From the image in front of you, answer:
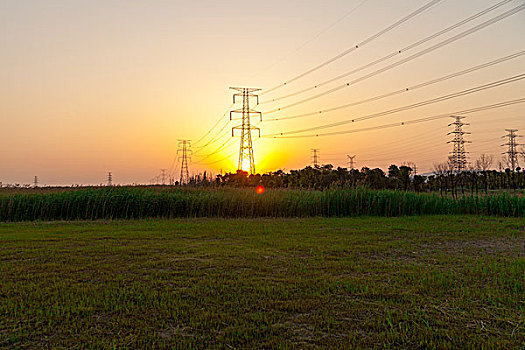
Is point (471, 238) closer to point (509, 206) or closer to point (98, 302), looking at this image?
point (509, 206)

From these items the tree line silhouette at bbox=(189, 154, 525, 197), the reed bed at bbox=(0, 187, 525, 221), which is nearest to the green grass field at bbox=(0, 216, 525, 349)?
the reed bed at bbox=(0, 187, 525, 221)

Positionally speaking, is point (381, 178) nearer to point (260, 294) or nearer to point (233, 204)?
point (233, 204)

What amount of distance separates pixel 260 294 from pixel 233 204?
37.6ft

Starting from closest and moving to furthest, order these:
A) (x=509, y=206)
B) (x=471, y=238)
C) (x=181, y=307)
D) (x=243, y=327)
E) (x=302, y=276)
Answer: (x=243, y=327) → (x=181, y=307) → (x=302, y=276) → (x=471, y=238) → (x=509, y=206)

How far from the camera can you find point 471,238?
10.2 metres

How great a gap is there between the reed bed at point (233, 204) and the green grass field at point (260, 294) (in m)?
6.26

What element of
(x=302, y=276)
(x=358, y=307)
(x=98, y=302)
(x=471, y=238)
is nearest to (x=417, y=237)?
(x=471, y=238)

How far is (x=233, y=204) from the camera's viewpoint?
53.7 feet

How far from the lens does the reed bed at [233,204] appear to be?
50.5 feet

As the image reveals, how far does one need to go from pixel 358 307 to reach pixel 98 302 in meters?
2.78

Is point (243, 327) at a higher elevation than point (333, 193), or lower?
lower

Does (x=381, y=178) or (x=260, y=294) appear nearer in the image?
(x=260, y=294)

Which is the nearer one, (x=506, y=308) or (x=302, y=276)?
(x=506, y=308)

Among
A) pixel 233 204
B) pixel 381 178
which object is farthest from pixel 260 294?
pixel 381 178
